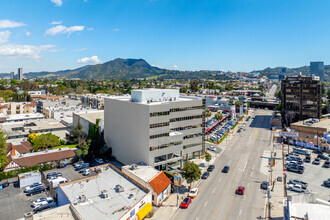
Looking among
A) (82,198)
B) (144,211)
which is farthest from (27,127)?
(144,211)

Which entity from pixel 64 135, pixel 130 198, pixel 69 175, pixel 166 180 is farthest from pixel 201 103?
pixel 64 135

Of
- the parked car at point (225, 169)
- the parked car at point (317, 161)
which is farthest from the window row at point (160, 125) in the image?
the parked car at point (317, 161)

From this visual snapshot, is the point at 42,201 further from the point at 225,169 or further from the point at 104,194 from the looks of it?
the point at 225,169

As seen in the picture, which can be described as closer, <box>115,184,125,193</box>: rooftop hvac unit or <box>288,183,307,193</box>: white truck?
<box>115,184,125,193</box>: rooftop hvac unit

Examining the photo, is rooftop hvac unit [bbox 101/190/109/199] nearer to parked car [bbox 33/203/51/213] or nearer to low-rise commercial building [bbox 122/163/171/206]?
low-rise commercial building [bbox 122/163/171/206]

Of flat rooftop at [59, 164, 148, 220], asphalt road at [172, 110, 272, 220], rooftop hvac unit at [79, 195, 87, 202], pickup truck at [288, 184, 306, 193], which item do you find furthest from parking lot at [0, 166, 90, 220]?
pickup truck at [288, 184, 306, 193]

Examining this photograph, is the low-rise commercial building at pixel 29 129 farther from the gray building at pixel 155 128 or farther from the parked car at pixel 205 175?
the parked car at pixel 205 175
